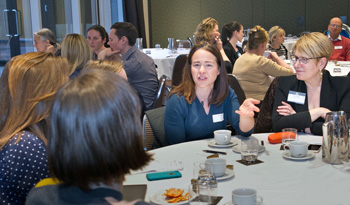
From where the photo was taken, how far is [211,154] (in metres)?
2.11

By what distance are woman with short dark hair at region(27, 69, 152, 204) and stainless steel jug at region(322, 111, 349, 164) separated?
118cm

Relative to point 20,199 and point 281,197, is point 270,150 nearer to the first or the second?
point 281,197

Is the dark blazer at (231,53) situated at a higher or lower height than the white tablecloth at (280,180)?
higher

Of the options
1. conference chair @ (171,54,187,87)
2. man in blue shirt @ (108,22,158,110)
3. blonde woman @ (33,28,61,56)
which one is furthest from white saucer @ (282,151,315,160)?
blonde woman @ (33,28,61,56)

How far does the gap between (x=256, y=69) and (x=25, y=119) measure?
11.3ft

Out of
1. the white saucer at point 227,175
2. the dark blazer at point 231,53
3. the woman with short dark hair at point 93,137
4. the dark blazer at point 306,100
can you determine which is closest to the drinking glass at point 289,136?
the dark blazer at point 306,100

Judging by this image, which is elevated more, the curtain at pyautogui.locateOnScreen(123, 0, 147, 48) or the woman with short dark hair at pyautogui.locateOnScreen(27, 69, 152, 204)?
the curtain at pyautogui.locateOnScreen(123, 0, 147, 48)

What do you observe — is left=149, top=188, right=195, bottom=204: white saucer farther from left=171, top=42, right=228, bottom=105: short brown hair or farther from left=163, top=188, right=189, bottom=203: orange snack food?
left=171, top=42, right=228, bottom=105: short brown hair

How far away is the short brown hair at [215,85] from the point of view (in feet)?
8.99

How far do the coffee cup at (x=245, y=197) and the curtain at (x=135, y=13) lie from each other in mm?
8883

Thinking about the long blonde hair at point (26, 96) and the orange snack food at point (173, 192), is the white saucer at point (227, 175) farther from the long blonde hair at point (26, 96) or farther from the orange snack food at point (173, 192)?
the long blonde hair at point (26, 96)

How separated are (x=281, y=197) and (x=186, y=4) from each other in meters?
10.5

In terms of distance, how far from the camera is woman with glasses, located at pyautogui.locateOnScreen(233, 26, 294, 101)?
4699mm

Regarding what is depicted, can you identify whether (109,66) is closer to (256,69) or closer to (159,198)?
(159,198)
